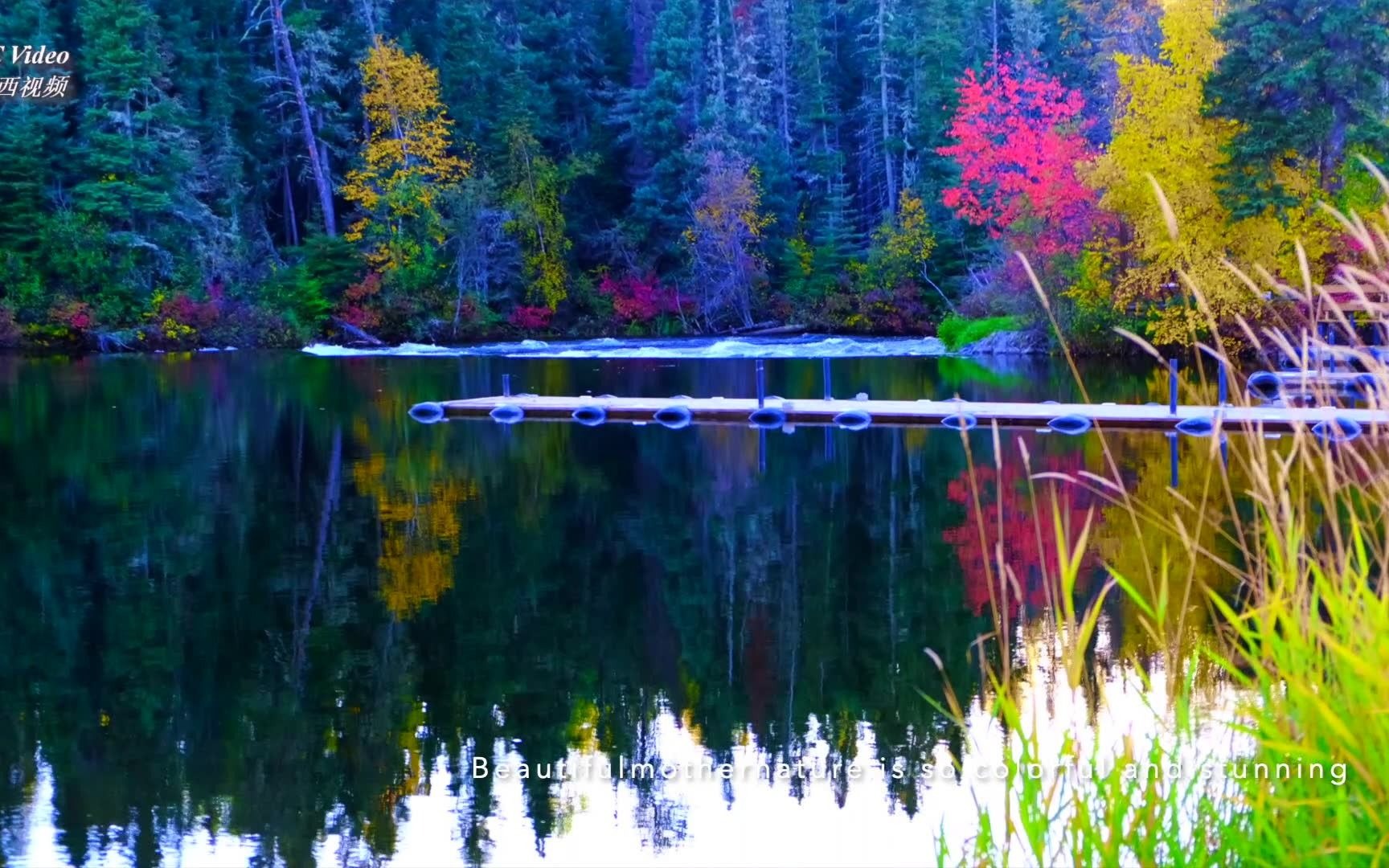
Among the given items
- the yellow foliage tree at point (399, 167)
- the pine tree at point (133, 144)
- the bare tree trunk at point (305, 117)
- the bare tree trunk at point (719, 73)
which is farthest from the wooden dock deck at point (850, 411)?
the bare tree trunk at point (719, 73)

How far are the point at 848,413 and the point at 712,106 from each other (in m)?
23.2

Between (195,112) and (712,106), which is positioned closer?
(195,112)

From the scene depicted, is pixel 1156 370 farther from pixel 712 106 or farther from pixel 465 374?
pixel 712 106

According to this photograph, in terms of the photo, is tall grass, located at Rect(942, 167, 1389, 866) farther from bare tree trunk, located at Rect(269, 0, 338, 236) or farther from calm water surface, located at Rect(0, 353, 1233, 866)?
bare tree trunk, located at Rect(269, 0, 338, 236)

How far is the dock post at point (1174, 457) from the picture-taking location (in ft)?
41.5

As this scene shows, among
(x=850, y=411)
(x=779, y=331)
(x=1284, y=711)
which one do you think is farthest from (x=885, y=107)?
(x=1284, y=711)

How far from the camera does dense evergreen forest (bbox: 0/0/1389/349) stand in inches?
1289

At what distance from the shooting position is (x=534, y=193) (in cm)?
3838

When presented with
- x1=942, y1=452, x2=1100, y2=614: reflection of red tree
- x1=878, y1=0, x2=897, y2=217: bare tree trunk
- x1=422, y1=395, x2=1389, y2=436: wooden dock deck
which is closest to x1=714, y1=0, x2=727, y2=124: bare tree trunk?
x1=878, y1=0, x2=897, y2=217: bare tree trunk

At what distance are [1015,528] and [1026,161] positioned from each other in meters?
20.3

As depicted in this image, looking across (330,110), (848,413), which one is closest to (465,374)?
(848,413)

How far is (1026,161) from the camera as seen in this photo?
98.6 feet

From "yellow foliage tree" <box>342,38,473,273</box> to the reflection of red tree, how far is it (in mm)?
24100

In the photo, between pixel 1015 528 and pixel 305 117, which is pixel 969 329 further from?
pixel 1015 528
